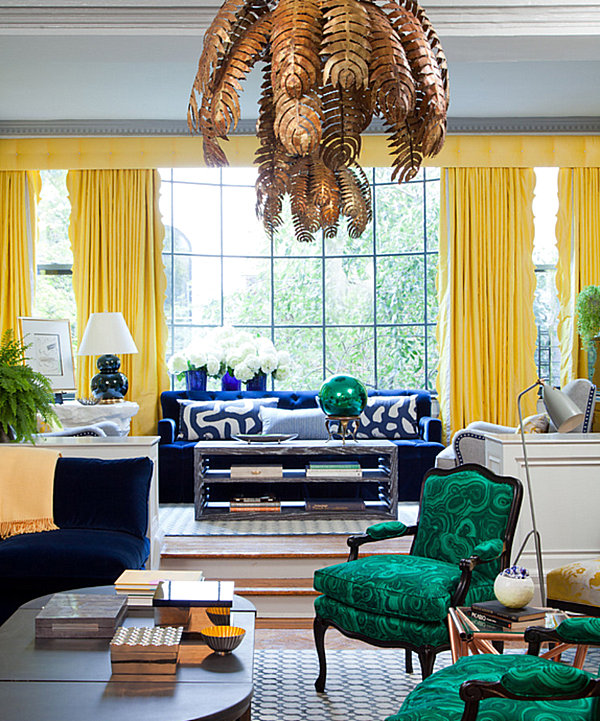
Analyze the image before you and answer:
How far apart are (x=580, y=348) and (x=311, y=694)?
4.98m

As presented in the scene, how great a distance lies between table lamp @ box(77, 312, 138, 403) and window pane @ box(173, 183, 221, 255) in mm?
1358

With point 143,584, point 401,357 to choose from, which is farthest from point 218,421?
point 143,584

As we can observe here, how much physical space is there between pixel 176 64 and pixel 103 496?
3.36 meters

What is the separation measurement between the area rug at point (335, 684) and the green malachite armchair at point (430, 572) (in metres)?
0.10

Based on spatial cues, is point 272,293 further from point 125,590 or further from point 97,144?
point 125,590

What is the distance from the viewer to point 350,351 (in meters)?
7.40

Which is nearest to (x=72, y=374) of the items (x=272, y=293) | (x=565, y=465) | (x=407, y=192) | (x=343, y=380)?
(x=272, y=293)

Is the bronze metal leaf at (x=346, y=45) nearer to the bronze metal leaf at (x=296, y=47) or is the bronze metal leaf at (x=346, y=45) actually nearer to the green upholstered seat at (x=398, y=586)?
the bronze metal leaf at (x=296, y=47)

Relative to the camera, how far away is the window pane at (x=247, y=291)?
7348mm

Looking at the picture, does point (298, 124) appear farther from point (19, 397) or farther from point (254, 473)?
point (254, 473)

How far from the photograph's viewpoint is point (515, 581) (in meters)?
2.34

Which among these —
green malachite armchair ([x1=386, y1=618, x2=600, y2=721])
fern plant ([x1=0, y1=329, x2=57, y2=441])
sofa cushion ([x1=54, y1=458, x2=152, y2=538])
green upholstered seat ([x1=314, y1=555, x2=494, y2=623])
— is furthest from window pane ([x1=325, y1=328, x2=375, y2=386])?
green malachite armchair ([x1=386, y1=618, x2=600, y2=721])

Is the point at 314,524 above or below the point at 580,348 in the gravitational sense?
below

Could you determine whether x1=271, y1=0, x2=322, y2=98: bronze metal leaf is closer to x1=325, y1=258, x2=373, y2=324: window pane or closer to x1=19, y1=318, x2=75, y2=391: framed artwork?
x1=19, y1=318, x2=75, y2=391: framed artwork
